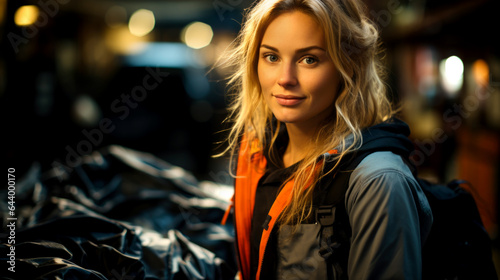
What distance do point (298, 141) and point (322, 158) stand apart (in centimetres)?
23

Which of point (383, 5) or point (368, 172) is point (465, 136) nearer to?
point (383, 5)

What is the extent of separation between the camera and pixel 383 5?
531 cm

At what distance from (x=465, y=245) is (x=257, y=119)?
863mm

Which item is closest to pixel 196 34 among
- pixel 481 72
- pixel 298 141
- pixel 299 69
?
pixel 481 72

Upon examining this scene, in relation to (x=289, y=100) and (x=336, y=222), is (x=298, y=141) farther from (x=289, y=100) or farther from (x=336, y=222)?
(x=336, y=222)

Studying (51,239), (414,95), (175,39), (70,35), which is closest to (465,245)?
(51,239)

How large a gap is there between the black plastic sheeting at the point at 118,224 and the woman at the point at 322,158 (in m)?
0.37

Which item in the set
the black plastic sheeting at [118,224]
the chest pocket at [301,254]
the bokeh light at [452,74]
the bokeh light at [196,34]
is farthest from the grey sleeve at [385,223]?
the bokeh light at [196,34]

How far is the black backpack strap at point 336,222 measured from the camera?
1.12 m

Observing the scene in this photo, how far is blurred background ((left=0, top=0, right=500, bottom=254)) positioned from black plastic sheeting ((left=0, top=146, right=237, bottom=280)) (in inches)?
13.8

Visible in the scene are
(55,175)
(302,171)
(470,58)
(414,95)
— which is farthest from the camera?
(414,95)

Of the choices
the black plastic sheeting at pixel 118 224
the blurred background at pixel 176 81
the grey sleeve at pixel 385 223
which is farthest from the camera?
the blurred background at pixel 176 81

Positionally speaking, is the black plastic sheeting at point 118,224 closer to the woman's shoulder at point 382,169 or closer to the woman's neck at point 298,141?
the woman's neck at point 298,141

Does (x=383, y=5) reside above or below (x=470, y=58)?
above
